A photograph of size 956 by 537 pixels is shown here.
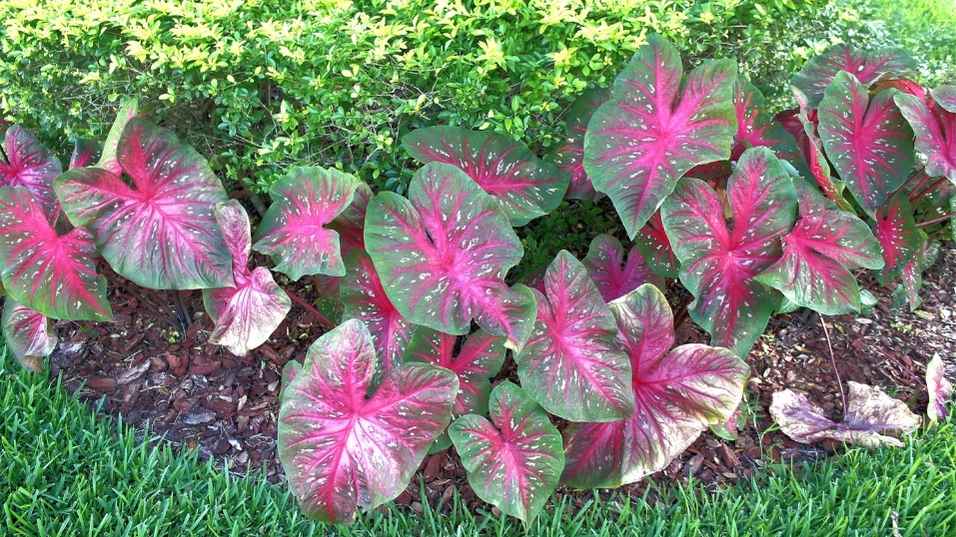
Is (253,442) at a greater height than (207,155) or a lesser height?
lesser

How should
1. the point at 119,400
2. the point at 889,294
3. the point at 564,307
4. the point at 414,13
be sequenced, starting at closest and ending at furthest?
the point at 564,307, the point at 414,13, the point at 119,400, the point at 889,294

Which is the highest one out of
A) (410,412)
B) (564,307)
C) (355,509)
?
(564,307)

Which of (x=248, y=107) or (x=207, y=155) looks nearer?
(x=248, y=107)

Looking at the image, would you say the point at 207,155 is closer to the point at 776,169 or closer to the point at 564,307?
the point at 564,307

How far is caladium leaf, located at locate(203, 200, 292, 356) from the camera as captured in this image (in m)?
1.95

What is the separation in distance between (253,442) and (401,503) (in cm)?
46

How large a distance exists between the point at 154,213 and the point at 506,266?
34.7 inches

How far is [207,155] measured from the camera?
238 centimetres

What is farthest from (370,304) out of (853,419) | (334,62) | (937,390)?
(937,390)

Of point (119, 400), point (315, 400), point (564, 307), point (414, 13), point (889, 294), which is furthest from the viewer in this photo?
point (889, 294)

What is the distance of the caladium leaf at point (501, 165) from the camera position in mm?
2096

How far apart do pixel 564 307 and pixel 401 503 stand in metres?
0.64

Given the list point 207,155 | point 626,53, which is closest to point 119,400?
point 207,155

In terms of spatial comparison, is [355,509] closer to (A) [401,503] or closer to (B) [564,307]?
(A) [401,503]
